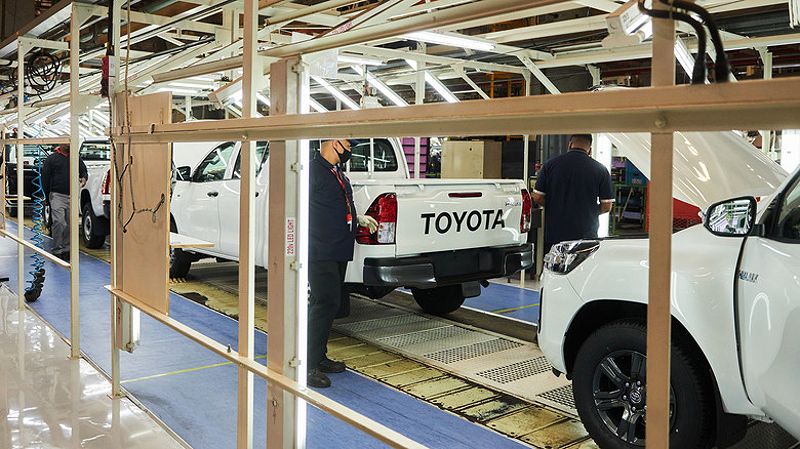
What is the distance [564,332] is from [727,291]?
1020 millimetres

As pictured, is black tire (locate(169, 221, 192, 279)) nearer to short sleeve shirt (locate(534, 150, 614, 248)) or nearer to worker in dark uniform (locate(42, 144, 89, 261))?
worker in dark uniform (locate(42, 144, 89, 261))

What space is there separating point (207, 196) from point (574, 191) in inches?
174

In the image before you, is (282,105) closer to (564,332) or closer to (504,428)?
(564,332)

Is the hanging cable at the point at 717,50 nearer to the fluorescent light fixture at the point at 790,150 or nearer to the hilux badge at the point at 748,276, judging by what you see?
the hilux badge at the point at 748,276

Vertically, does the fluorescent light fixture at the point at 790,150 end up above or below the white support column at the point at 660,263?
above

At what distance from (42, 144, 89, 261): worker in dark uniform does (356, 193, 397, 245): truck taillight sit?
5.90 metres

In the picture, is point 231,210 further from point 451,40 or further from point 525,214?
point 525,214

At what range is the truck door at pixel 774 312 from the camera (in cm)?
270

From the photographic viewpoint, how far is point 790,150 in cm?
715

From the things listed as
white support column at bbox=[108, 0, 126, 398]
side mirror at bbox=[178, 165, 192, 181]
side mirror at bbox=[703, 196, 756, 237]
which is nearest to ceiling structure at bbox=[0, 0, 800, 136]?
white support column at bbox=[108, 0, 126, 398]

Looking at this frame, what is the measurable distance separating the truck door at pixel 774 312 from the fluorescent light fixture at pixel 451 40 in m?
3.52

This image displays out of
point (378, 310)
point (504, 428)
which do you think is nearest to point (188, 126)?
point (504, 428)

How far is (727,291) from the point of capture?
310cm

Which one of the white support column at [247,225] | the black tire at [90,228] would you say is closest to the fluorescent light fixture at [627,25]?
the white support column at [247,225]
